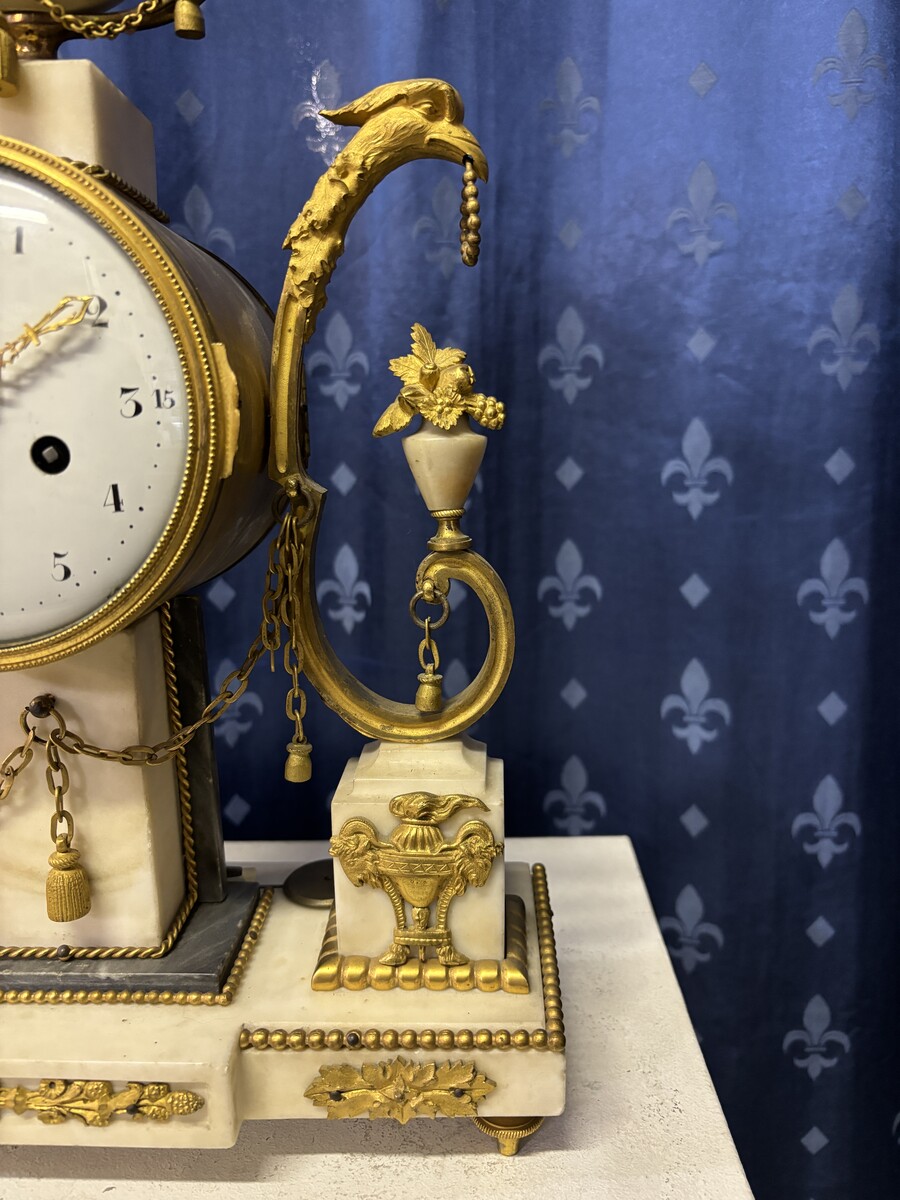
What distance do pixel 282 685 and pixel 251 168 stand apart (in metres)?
0.64

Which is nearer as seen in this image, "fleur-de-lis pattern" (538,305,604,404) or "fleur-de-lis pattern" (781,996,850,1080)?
"fleur-de-lis pattern" (538,305,604,404)

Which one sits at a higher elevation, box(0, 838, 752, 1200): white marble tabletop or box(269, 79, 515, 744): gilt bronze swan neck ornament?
box(269, 79, 515, 744): gilt bronze swan neck ornament

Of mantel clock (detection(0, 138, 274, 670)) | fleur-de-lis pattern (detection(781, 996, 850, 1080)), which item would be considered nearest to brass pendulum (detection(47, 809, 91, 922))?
mantel clock (detection(0, 138, 274, 670))

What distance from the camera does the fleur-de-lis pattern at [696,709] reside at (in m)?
1.25

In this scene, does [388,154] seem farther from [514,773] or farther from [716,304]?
[514,773]

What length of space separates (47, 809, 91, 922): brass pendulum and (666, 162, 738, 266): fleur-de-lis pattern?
3.06 ft

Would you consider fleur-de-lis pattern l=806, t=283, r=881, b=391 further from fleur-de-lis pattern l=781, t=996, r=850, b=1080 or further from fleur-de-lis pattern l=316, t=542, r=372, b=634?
fleur-de-lis pattern l=781, t=996, r=850, b=1080

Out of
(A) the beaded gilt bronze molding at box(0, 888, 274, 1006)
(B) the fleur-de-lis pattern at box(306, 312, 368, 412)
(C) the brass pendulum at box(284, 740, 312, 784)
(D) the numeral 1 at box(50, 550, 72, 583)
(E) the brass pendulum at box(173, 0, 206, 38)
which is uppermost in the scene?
(E) the brass pendulum at box(173, 0, 206, 38)

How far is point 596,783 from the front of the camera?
50.9 inches

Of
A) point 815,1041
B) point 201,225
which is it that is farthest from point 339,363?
point 815,1041

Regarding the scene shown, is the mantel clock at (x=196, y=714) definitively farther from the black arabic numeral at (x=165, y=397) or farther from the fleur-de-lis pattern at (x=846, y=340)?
the fleur-de-lis pattern at (x=846, y=340)

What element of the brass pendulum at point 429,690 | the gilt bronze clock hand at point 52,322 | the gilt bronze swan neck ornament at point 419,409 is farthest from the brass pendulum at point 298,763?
the gilt bronze clock hand at point 52,322

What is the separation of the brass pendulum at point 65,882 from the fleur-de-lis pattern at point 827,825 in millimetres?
918

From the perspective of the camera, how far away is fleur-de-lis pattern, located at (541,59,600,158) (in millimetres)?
1121
